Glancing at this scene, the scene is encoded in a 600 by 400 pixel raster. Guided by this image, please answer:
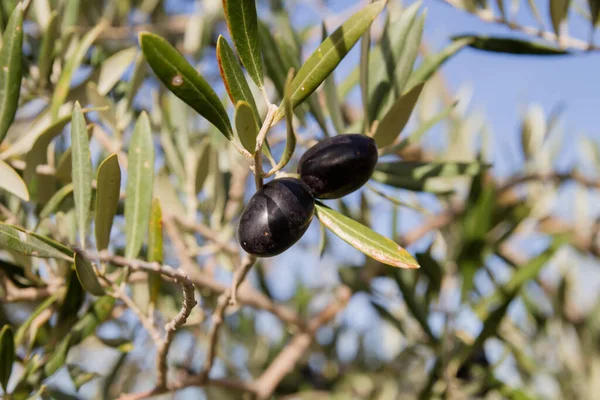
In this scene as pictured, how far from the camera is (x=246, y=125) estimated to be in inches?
21.0

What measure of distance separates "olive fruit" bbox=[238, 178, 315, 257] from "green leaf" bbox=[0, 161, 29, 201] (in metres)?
0.31

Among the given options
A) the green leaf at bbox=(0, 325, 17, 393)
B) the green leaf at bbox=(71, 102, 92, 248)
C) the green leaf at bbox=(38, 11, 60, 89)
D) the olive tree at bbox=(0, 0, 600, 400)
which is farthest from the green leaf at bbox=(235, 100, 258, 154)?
the green leaf at bbox=(38, 11, 60, 89)

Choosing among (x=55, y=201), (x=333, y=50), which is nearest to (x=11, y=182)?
(x=55, y=201)

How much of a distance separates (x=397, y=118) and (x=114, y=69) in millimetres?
530

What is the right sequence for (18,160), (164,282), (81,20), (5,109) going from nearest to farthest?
(5,109) < (18,160) < (164,282) < (81,20)

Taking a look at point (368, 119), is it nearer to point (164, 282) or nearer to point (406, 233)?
point (164, 282)

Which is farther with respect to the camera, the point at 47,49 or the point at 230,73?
the point at 47,49

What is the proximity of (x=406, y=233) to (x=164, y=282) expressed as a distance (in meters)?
0.77

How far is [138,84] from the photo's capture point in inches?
39.6

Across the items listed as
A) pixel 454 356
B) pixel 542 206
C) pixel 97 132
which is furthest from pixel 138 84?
pixel 542 206

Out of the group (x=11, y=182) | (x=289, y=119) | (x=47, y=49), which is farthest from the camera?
(x=47, y=49)

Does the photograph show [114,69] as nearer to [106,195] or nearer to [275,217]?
[106,195]

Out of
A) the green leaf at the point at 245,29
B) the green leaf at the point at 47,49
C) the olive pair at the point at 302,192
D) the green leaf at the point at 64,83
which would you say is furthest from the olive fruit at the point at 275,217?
the green leaf at the point at 47,49

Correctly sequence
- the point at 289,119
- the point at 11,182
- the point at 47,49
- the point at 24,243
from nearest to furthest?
the point at 289,119, the point at 24,243, the point at 11,182, the point at 47,49
